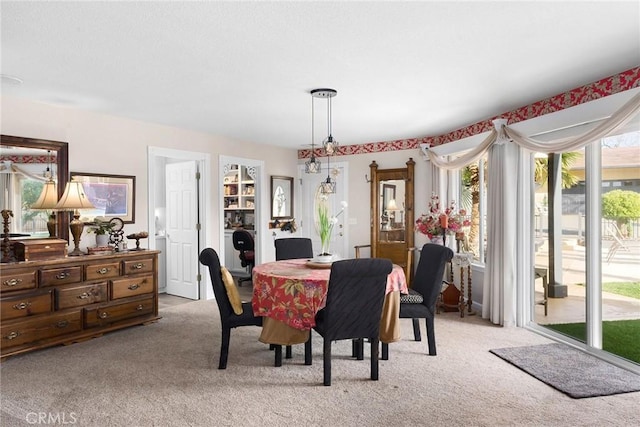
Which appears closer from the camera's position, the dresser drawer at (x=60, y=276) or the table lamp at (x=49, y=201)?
the dresser drawer at (x=60, y=276)

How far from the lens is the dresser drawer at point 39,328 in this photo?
3469 millimetres

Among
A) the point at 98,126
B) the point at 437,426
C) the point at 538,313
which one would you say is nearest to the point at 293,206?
the point at 98,126

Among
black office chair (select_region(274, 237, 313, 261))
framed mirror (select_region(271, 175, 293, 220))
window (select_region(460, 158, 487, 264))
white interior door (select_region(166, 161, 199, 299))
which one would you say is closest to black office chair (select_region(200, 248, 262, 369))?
black office chair (select_region(274, 237, 313, 261))

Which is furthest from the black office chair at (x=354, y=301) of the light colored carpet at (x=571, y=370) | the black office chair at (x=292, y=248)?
the black office chair at (x=292, y=248)

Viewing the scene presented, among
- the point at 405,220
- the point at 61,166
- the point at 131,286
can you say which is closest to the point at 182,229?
the point at 131,286

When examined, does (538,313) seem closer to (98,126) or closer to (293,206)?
(293,206)

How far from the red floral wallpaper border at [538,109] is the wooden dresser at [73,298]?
12.5ft

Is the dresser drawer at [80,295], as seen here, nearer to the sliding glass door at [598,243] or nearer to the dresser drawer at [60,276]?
the dresser drawer at [60,276]

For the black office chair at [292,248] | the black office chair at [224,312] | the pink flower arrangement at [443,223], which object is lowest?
the black office chair at [224,312]

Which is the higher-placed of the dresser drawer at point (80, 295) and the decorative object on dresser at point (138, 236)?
the decorative object on dresser at point (138, 236)

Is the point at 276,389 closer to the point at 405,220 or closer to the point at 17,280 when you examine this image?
the point at 17,280

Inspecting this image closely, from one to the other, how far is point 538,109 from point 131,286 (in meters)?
4.65

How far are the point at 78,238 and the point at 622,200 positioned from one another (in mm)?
4998

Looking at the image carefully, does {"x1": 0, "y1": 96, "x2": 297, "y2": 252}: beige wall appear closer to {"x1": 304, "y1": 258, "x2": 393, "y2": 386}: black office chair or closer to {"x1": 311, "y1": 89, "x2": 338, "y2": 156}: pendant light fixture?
{"x1": 311, "y1": 89, "x2": 338, "y2": 156}: pendant light fixture
